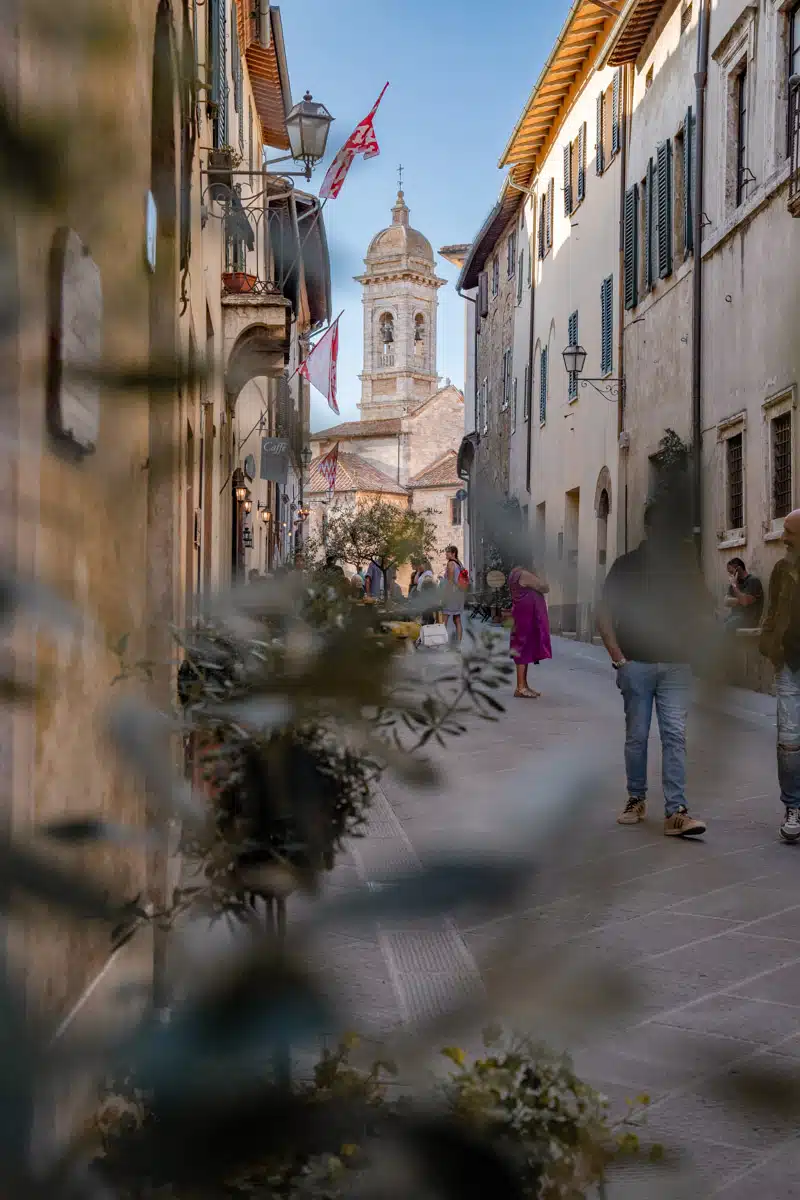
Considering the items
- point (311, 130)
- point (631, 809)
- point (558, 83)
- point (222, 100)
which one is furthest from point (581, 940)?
point (222, 100)

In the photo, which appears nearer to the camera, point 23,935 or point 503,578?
point 23,935

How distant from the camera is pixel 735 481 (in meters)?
0.30

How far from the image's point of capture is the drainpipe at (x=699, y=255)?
0.31 m

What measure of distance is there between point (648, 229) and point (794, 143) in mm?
157

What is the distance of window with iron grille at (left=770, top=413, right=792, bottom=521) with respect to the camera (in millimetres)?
360

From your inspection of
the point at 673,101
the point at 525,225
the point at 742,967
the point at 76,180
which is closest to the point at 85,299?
the point at 76,180

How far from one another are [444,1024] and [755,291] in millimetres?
203

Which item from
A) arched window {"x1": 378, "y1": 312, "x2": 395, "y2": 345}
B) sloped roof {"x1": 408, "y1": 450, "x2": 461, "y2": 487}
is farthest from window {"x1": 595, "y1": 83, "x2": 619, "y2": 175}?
arched window {"x1": 378, "y1": 312, "x2": 395, "y2": 345}

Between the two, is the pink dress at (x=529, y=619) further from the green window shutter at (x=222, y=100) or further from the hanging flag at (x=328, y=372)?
the green window shutter at (x=222, y=100)

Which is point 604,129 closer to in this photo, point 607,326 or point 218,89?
point 607,326

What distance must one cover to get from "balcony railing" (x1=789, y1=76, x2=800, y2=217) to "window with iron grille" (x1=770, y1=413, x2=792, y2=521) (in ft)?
0.18

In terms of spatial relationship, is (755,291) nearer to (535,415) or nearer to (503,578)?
(503,578)

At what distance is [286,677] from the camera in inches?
12.4

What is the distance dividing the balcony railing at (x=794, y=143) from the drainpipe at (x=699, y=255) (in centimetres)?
4
